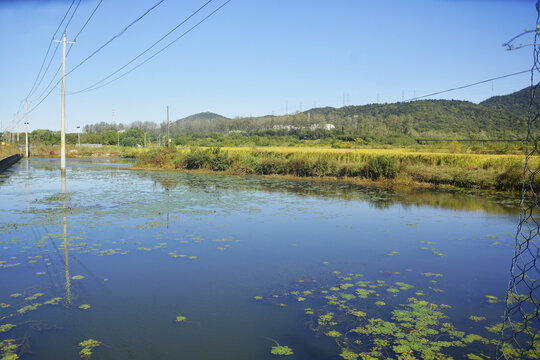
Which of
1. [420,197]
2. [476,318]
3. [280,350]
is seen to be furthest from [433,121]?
[280,350]

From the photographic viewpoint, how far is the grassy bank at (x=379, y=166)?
62.4 feet

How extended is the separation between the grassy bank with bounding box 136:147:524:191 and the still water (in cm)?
844

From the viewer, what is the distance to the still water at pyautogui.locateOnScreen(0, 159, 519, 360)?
400cm

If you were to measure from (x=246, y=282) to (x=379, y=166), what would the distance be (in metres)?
17.4

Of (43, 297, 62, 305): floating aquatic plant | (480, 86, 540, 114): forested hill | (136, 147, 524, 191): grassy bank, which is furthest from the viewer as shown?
(480, 86, 540, 114): forested hill

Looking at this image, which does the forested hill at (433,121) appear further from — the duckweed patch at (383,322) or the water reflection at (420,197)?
the duckweed patch at (383,322)

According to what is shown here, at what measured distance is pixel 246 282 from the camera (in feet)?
18.8

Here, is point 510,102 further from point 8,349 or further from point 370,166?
point 8,349

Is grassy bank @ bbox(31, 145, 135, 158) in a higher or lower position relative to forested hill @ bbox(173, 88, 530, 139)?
lower

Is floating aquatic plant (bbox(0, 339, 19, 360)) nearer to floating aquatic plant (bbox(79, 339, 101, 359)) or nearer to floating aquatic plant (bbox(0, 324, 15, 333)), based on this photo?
floating aquatic plant (bbox(0, 324, 15, 333))

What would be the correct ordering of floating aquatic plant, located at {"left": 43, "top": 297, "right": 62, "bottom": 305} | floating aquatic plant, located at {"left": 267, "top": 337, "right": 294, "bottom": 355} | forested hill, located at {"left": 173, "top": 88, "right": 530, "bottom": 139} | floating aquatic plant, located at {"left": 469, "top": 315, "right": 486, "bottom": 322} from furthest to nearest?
forested hill, located at {"left": 173, "top": 88, "right": 530, "bottom": 139} → floating aquatic plant, located at {"left": 43, "top": 297, "right": 62, "bottom": 305} → floating aquatic plant, located at {"left": 469, "top": 315, "right": 486, "bottom": 322} → floating aquatic plant, located at {"left": 267, "top": 337, "right": 294, "bottom": 355}

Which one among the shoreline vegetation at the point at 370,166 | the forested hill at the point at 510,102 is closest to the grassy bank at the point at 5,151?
the shoreline vegetation at the point at 370,166

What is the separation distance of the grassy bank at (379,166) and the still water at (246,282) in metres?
8.44

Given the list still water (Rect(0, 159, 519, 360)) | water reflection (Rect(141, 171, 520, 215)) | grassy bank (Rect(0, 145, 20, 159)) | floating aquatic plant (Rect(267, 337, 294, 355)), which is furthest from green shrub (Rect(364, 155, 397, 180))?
grassy bank (Rect(0, 145, 20, 159))
